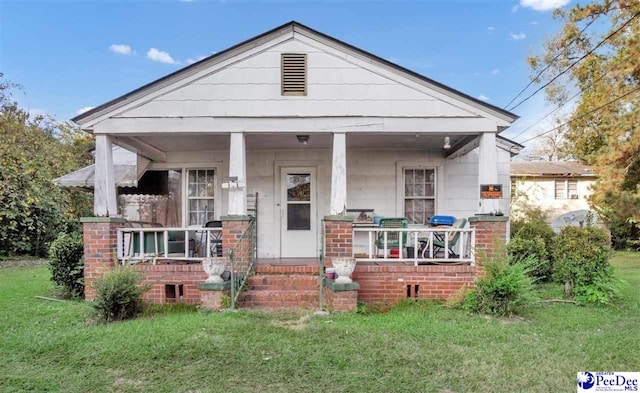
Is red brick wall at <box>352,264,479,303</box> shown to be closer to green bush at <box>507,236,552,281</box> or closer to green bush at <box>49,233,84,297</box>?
green bush at <box>507,236,552,281</box>

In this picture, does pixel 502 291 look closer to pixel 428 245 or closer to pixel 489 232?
pixel 489 232

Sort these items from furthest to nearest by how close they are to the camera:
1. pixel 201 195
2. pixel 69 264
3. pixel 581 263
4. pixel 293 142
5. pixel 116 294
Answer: pixel 201 195
pixel 293 142
pixel 69 264
pixel 581 263
pixel 116 294

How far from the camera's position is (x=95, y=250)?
647 cm

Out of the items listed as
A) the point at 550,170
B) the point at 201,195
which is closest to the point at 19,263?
the point at 201,195

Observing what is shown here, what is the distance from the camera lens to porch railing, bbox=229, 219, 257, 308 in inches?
230

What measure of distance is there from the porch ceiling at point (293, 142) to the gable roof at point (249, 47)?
2.83 feet

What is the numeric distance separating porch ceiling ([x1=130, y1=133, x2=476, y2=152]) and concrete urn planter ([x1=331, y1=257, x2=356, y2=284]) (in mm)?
2608

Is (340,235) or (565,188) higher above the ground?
(565,188)

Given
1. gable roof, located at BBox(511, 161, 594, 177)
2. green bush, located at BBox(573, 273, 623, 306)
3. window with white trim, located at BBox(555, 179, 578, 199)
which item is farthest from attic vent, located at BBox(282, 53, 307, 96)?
window with white trim, located at BBox(555, 179, 578, 199)

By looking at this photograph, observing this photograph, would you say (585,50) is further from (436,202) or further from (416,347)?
(416,347)

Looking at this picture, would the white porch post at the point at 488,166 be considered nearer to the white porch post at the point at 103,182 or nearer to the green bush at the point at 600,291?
the green bush at the point at 600,291

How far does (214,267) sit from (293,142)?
3.43 metres

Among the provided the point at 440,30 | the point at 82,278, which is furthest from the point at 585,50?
the point at 82,278

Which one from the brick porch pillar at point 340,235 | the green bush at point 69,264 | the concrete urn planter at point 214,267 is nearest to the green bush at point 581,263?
the brick porch pillar at point 340,235
